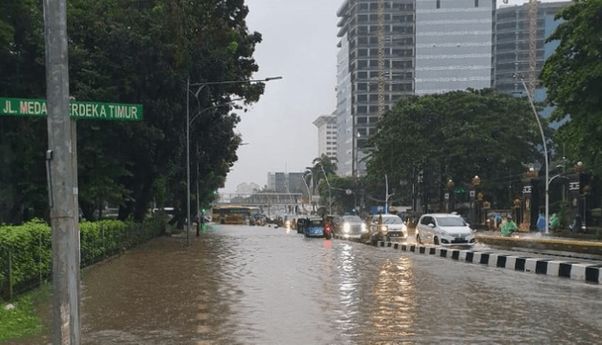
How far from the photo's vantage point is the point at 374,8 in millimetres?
165875

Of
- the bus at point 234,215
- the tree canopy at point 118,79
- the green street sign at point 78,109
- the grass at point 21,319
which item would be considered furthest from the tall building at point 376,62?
the green street sign at point 78,109

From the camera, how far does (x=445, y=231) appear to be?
90.1 feet

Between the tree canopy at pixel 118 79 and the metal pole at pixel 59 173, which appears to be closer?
the metal pole at pixel 59 173

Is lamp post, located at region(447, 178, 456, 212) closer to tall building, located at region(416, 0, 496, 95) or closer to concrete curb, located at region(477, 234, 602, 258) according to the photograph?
concrete curb, located at region(477, 234, 602, 258)

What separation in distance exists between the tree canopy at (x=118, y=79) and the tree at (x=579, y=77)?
16247 millimetres

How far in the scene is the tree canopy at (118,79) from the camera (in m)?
26.3

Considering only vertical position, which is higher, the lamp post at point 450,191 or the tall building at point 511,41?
the tall building at point 511,41

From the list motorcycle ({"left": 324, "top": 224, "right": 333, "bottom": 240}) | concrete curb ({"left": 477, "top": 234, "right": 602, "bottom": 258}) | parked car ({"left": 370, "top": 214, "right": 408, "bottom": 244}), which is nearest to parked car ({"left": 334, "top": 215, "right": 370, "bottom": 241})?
motorcycle ({"left": 324, "top": 224, "right": 333, "bottom": 240})

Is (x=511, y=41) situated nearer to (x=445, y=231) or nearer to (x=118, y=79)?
(x=445, y=231)

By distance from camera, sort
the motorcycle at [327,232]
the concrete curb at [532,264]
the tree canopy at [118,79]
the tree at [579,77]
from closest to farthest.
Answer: the concrete curb at [532,264] → the tree at [579,77] → the tree canopy at [118,79] → the motorcycle at [327,232]

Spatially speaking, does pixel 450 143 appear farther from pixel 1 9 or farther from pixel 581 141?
pixel 1 9

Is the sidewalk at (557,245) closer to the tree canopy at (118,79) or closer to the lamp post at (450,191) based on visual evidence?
the tree canopy at (118,79)

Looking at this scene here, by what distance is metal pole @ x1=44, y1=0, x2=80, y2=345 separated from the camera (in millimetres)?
5434

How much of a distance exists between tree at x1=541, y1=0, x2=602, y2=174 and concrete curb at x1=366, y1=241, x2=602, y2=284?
4.50 m
